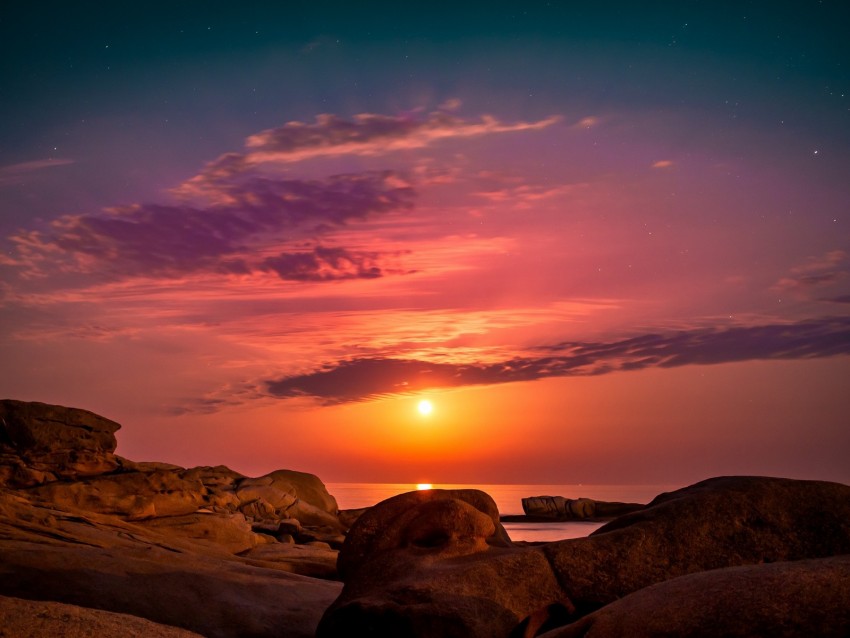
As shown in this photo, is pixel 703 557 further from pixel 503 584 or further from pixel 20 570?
pixel 20 570

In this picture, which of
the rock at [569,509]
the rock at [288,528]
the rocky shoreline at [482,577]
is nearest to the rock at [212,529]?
the rock at [288,528]

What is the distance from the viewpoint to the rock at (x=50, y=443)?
27.1m

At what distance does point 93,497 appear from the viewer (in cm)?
2656

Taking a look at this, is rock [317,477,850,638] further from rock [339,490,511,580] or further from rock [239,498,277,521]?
rock [239,498,277,521]

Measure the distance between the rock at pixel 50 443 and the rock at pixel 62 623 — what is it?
832 inches

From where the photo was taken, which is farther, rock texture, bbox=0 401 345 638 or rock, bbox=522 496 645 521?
rock, bbox=522 496 645 521

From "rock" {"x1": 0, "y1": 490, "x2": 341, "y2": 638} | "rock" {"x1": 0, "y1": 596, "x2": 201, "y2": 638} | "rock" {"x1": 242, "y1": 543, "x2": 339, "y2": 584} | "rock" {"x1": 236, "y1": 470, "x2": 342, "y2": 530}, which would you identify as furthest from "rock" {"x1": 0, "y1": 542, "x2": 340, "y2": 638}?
"rock" {"x1": 236, "y1": 470, "x2": 342, "y2": 530}

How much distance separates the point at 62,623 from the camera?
7309 mm

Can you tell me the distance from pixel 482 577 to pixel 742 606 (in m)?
4.84

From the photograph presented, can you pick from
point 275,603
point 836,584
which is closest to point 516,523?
point 275,603

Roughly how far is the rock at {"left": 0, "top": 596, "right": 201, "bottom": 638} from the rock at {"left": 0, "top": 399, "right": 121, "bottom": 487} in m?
21.1

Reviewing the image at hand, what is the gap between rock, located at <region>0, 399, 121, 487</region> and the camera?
1067 inches

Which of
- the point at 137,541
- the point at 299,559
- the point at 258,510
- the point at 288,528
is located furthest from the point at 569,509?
the point at 137,541

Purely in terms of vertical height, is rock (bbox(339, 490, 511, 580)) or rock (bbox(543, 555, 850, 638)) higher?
rock (bbox(339, 490, 511, 580))
